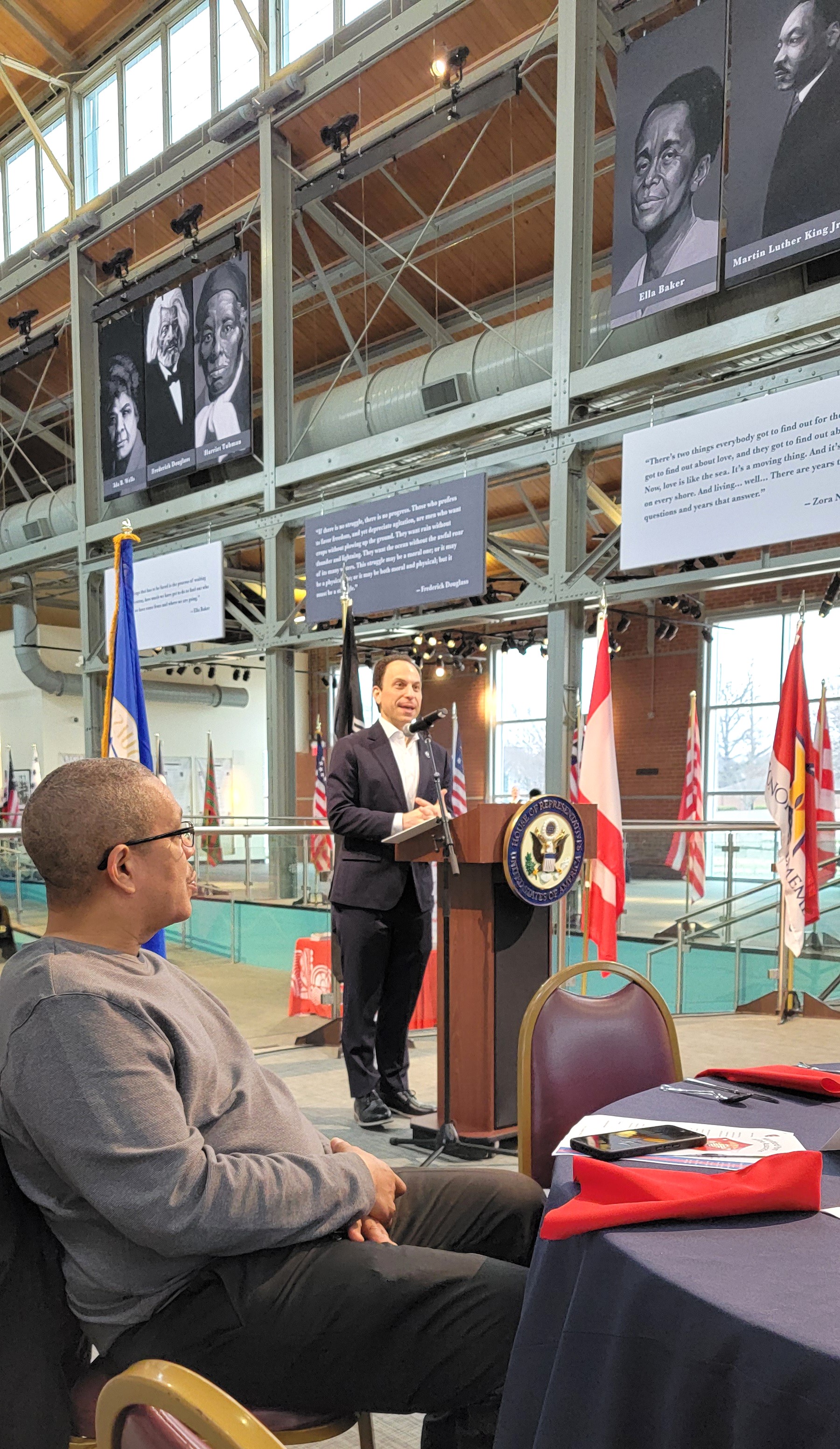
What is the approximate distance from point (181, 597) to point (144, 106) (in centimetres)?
496

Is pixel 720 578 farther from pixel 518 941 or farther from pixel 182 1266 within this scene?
pixel 182 1266

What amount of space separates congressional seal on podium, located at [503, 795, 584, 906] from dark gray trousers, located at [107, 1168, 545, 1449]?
182cm

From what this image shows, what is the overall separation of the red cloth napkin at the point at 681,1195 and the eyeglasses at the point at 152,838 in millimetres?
719

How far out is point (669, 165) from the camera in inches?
234

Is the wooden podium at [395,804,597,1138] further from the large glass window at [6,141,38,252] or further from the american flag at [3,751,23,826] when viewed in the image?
the american flag at [3,751,23,826]

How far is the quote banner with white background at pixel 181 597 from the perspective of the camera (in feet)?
30.8

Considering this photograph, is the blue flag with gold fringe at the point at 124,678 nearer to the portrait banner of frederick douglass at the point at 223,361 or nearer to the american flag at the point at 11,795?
the portrait banner of frederick douglass at the point at 223,361

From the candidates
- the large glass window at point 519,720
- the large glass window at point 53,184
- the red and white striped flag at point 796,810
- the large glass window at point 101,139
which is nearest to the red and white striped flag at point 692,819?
the red and white striped flag at point 796,810

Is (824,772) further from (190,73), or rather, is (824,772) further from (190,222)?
(190,73)

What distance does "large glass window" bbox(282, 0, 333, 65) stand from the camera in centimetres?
803

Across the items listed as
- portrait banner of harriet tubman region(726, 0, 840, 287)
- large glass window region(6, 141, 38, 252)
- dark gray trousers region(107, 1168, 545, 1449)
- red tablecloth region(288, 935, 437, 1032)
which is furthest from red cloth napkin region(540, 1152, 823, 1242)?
large glass window region(6, 141, 38, 252)

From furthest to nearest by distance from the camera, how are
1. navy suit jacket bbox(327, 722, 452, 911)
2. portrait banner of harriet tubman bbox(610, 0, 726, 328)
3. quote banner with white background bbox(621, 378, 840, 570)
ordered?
1. portrait banner of harriet tubman bbox(610, 0, 726, 328)
2. quote banner with white background bbox(621, 378, 840, 570)
3. navy suit jacket bbox(327, 722, 452, 911)

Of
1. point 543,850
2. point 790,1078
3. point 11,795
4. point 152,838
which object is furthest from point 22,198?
point 790,1078

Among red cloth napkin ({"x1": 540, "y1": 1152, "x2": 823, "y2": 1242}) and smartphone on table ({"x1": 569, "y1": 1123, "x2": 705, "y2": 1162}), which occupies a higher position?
red cloth napkin ({"x1": 540, "y1": 1152, "x2": 823, "y2": 1242})
